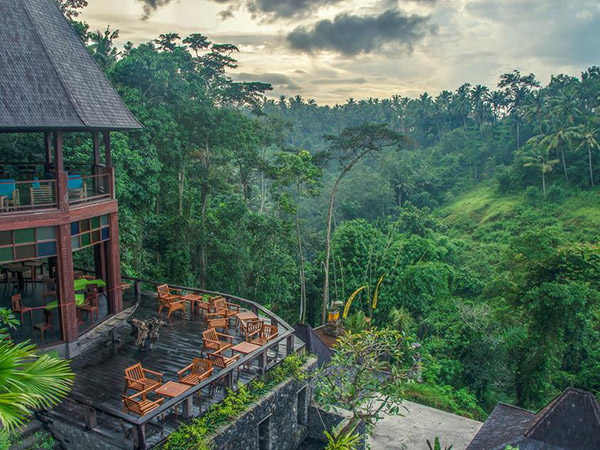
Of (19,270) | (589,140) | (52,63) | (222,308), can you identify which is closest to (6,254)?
(19,270)

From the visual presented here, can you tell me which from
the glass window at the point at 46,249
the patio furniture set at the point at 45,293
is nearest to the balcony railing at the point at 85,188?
the glass window at the point at 46,249

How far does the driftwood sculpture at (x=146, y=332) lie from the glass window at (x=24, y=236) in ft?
10.4

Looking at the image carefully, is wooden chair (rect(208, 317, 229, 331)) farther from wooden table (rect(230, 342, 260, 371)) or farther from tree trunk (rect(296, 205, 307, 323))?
tree trunk (rect(296, 205, 307, 323))

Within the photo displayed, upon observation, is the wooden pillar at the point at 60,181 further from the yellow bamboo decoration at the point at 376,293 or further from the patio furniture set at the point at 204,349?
the yellow bamboo decoration at the point at 376,293

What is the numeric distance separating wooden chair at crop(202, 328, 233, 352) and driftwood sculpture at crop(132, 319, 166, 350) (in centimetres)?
141

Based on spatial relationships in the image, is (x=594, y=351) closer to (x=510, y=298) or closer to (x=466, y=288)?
(x=510, y=298)

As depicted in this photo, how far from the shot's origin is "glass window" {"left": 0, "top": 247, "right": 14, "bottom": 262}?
417 inches

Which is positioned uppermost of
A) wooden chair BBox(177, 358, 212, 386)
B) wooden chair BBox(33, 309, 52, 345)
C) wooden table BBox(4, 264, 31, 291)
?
wooden table BBox(4, 264, 31, 291)

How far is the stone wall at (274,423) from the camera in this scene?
32.2ft

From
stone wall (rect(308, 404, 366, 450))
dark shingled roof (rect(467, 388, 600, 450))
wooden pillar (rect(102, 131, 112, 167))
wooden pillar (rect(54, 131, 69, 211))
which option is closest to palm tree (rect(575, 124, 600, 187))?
dark shingled roof (rect(467, 388, 600, 450))

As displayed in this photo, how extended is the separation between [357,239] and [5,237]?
23.7 meters

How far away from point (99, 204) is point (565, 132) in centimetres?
4577

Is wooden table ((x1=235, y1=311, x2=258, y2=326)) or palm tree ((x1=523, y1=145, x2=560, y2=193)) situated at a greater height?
palm tree ((x1=523, y1=145, x2=560, y2=193))

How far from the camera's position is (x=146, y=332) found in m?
12.1
